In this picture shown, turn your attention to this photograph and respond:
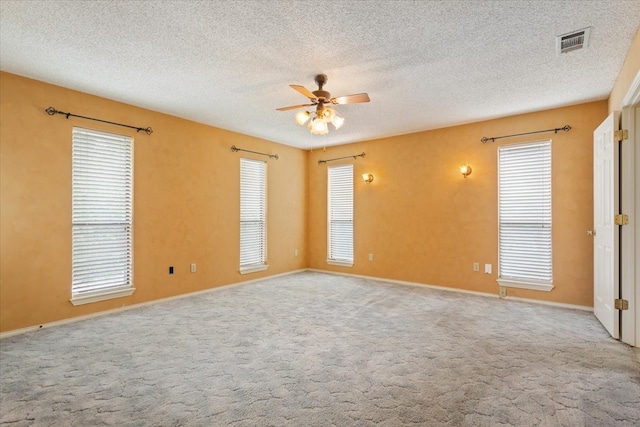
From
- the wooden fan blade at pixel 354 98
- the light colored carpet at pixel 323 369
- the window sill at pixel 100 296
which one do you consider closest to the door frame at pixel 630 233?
the light colored carpet at pixel 323 369

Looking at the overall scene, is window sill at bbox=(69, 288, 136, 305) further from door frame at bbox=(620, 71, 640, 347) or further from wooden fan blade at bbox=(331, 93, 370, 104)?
door frame at bbox=(620, 71, 640, 347)

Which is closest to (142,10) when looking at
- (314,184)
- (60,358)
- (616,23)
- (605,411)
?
(60,358)

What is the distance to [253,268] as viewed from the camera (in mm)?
6188

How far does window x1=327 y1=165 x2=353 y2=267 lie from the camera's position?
6848 mm

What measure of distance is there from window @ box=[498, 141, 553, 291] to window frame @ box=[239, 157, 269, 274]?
4136 mm

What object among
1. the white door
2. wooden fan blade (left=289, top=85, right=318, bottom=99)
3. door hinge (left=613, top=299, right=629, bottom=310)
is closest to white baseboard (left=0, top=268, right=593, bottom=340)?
the white door

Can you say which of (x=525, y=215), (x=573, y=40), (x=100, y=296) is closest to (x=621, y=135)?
(x=573, y=40)

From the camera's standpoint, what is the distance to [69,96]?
155 inches

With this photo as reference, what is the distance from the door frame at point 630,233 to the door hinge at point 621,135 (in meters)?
0.03

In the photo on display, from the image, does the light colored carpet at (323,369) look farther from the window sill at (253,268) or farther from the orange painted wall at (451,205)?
the window sill at (253,268)

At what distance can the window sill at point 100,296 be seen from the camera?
3969 millimetres

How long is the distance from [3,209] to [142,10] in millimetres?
2705

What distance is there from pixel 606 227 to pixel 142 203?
18.7ft

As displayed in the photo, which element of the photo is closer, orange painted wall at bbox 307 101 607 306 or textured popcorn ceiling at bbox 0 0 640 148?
textured popcorn ceiling at bbox 0 0 640 148
